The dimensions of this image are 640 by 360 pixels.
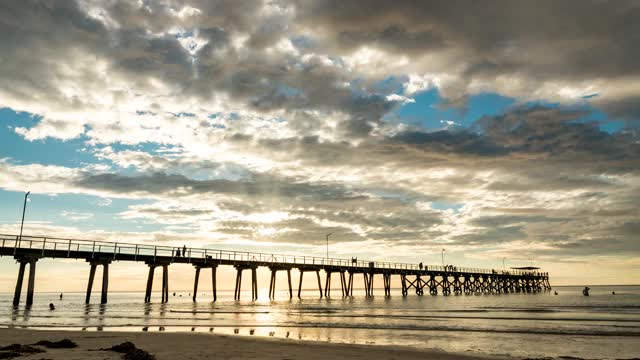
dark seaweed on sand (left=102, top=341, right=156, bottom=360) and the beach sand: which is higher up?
dark seaweed on sand (left=102, top=341, right=156, bottom=360)

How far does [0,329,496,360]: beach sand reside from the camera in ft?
39.1

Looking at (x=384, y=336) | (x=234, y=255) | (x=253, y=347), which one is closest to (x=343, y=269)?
(x=234, y=255)

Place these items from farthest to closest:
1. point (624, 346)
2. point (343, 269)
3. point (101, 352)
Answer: point (343, 269)
point (624, 346)
point (101, 352)

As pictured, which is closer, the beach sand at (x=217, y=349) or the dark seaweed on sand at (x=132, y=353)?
the dark seaweed on sand at (x=132, y=353)

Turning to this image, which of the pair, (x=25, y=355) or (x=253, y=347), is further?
(x=253, y=347)

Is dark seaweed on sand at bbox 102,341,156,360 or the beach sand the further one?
the beach sand

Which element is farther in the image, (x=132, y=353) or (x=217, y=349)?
(x=217, y=349)

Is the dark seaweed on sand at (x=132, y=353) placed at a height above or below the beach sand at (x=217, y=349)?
above

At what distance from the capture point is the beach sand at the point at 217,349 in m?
11.9

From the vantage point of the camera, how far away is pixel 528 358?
42.8ft

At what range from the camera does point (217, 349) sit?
1349 centimetres

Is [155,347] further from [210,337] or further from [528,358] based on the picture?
[528,358]

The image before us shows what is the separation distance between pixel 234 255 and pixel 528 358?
41679 mm

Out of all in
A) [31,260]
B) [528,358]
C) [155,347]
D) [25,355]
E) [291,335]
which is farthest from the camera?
[31,260]
